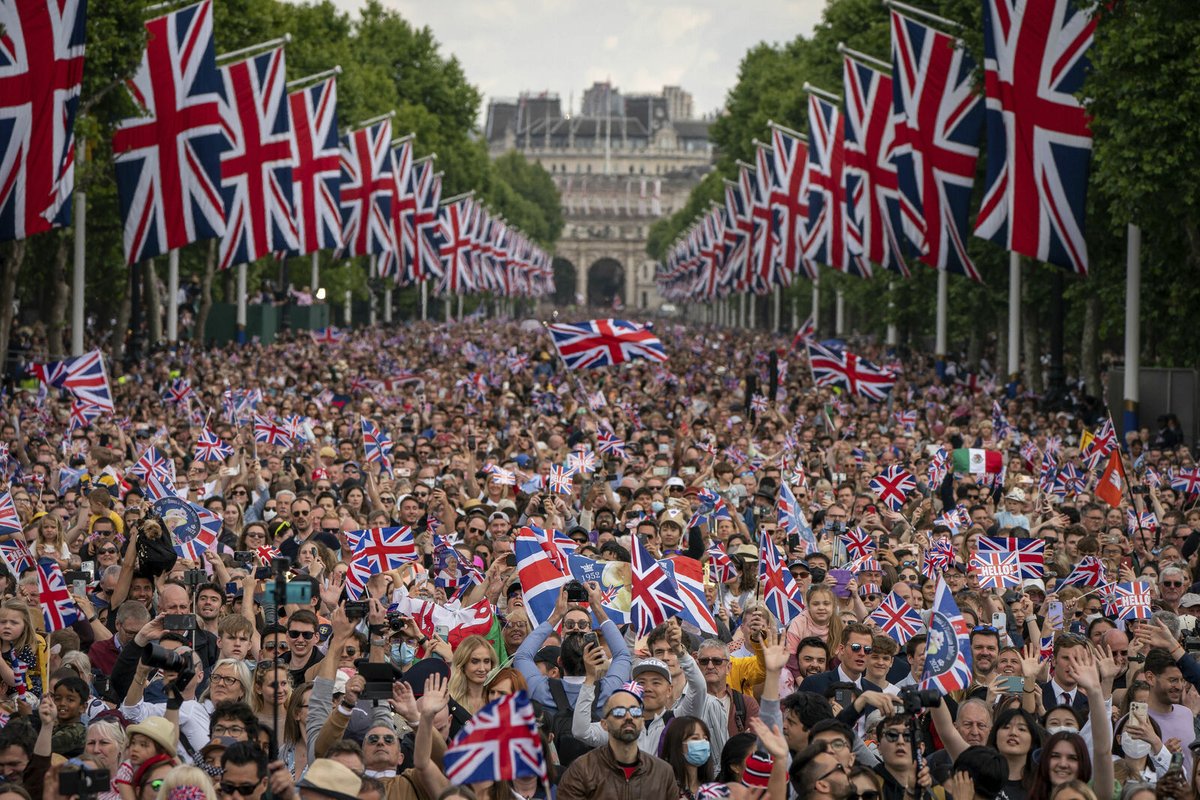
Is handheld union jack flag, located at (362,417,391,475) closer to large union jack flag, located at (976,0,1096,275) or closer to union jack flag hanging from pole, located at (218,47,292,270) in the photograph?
large union jack flag, located at (976,0,1096,275)

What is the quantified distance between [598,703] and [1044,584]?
6000 mm

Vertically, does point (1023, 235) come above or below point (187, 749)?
above

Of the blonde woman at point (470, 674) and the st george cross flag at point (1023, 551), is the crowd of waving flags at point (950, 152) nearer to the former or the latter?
the st george cross flag at point (1023, 551)

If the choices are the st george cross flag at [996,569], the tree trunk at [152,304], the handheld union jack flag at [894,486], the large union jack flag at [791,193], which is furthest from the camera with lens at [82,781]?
the large union jack flag at [791,193]

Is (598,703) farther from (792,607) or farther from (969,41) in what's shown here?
(969,41)

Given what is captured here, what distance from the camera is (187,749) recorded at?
10250 mm

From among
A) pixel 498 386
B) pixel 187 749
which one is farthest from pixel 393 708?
pixel 498 386

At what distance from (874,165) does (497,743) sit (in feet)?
114

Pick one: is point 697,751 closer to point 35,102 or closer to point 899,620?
point 899,620

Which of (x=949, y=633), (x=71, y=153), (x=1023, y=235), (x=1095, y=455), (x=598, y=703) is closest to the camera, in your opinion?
(x=598, y=703)

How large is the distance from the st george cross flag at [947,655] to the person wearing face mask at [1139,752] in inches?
33.2

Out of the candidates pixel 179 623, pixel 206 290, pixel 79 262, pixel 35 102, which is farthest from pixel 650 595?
pixel 206 290

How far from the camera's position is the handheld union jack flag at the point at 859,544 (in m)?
16.4

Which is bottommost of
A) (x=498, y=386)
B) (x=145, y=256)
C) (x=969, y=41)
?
(x=498, y=386)
